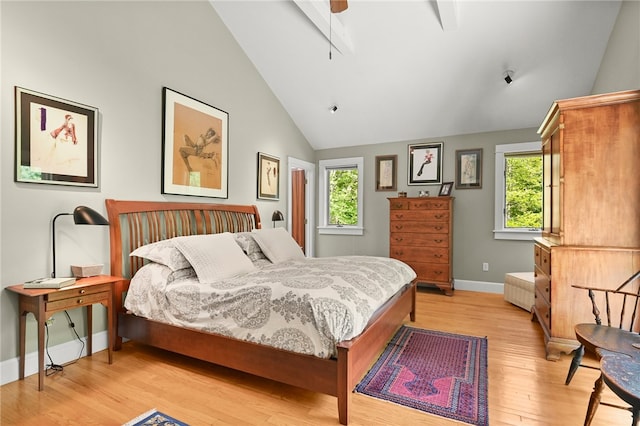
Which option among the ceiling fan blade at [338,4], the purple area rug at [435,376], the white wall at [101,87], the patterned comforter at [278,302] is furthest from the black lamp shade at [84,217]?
the ceiling fan blade at [338,4]

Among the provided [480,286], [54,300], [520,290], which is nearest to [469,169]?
[480,286]

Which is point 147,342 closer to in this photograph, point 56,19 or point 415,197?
point 56,19

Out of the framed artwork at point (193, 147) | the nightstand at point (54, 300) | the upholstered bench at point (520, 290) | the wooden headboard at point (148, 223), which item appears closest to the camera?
the nightstand at point (54, 300)

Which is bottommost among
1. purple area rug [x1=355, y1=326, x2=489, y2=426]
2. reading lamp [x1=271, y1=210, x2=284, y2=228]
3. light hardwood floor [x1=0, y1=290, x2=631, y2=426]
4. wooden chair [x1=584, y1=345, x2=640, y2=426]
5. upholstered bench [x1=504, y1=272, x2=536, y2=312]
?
light hardwood floor [x1=0, y1=290, x2=631, y2=426]

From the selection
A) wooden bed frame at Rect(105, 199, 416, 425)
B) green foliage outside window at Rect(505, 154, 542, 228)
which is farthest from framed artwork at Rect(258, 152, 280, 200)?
green foliage outside window at Rect(505, 154, 542, 228)

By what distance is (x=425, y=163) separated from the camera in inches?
209

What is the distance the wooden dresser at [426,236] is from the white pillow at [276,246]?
77.5 inches

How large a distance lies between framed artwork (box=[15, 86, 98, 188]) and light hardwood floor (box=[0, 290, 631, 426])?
1449 mm

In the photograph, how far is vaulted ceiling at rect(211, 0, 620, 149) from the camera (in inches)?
136

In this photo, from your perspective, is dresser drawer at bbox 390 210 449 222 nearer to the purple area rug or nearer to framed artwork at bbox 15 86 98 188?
the purple area rug

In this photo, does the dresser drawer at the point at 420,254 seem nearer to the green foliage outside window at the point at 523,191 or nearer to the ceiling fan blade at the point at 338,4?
the green foliage outside window at the point at 523,191

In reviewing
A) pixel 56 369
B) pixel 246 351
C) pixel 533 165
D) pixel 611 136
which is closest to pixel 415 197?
pixel 533 165

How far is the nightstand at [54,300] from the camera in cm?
212

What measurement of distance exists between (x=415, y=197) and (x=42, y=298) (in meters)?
4.50
